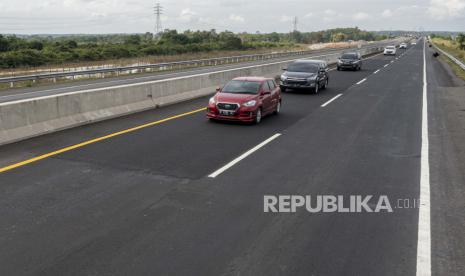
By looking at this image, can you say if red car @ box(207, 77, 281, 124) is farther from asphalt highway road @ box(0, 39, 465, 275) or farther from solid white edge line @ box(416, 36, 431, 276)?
solid white edge line @ box(416, 36, 431, 276)

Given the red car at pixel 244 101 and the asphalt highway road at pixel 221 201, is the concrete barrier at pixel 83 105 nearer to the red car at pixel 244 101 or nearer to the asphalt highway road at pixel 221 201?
the asphalt highway road at pixel 221 201

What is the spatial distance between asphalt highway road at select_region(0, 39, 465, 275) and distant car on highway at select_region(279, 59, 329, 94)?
931 cm

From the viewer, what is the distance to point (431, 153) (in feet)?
37.0

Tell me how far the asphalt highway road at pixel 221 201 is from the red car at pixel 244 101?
1.46 feet

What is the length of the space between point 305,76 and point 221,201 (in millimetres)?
17385

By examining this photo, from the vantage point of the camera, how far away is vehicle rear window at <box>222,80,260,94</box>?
614 inches

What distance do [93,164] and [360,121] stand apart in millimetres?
9699

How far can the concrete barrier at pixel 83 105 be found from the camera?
1159cm

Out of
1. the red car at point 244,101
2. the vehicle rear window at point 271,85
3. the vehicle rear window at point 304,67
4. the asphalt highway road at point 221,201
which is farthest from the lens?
the vehicle rear window at point 304,67

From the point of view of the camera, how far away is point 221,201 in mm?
7574

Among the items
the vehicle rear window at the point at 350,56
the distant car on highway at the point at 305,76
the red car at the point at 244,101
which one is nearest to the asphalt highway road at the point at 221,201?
the red car at the point at 244,101

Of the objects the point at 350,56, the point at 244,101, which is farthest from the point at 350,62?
the point at 244,101

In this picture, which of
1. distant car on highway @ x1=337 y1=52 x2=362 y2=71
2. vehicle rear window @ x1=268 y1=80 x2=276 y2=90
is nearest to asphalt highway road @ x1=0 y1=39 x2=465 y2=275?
vehicle rear window @ x1=268 y1=80 x2=276 y2=90

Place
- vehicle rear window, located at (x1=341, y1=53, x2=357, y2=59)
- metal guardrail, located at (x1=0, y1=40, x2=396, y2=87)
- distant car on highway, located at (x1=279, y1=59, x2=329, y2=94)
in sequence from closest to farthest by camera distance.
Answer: distant car on highway, located at (x1=279, y1=59, x2=329, y2=94)
metal guardrail, located at (x1=0, y1=40, x2=396, y2=87)
vehicle rear window, located at (x1=341, y1=53, x2=357, y2=59)
